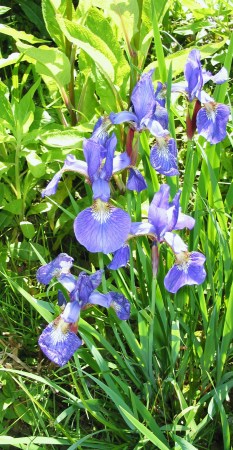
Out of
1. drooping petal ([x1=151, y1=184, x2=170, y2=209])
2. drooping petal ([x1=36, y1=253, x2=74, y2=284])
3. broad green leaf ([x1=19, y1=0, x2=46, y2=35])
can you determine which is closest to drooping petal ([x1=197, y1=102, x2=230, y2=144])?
drooping petal ([x1=151, y1=184, x2=170, y2=209])

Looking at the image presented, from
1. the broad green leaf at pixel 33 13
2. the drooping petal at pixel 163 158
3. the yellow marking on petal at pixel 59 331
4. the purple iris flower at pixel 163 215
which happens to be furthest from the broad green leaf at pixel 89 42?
the broad green leaf at pixel 33 13

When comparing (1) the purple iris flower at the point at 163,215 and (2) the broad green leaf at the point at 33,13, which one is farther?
(2) the broad green leaf at the point at 33,13

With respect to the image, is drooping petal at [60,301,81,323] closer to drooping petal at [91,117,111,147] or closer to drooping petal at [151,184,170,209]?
drooping petal at [151,184,170,209]

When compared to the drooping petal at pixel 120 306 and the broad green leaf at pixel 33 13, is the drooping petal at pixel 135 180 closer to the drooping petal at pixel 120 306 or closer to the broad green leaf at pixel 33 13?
the drooping petal at pixel 120 306

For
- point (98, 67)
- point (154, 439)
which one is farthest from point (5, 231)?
point (154, 439)

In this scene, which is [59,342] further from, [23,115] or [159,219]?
[23,115]

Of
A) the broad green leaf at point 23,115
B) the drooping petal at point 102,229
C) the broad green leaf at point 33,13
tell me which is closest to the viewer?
the drooping petal at point 102,229
